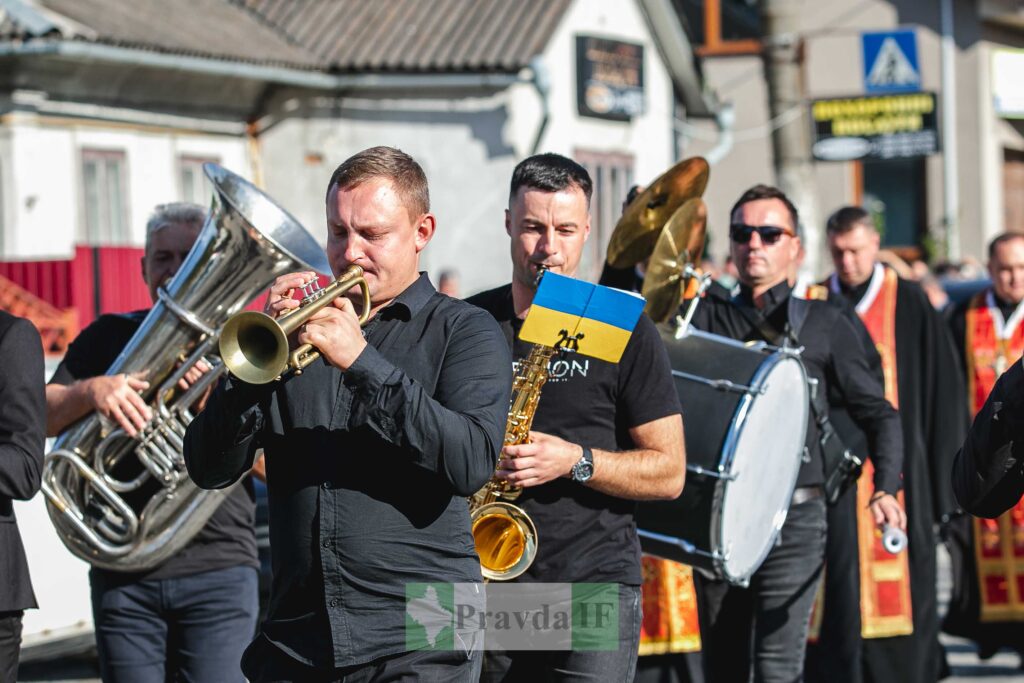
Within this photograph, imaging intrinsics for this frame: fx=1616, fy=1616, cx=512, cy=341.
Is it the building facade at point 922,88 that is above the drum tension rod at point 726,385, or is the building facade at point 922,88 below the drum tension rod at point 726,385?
above

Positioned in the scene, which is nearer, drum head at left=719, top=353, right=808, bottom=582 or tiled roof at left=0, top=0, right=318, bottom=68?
drum head at left=719, top=353, right=808, bottom=582

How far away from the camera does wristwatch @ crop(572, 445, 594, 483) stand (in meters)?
4.14

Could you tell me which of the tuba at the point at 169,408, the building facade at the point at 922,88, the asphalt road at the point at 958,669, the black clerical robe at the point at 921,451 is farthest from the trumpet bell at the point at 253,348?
the building facade at the point at 922,88

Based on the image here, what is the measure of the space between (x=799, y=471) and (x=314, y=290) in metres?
2.74

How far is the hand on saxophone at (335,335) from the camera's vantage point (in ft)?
10.3

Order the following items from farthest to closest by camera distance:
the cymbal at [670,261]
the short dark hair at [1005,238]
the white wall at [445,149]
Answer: the white wall at [445,149] < the short dark hair at [1005,238] < the cymbal at [670,261]

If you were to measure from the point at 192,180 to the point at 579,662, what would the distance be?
12.6 m

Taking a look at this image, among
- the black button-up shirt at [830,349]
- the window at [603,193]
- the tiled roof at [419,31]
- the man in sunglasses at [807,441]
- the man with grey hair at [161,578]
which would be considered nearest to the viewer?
the man with grey hair at [161,578]

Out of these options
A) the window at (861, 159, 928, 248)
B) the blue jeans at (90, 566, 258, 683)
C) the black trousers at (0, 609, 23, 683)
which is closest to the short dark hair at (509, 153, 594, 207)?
the blue jeans at (90, 566, 258, 683)

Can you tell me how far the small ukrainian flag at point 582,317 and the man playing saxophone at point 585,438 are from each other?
146 mm

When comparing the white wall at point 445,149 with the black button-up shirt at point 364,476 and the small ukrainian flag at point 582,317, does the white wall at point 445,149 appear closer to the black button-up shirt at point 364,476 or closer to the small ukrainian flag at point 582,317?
the small ukrainian flag at point 582,317

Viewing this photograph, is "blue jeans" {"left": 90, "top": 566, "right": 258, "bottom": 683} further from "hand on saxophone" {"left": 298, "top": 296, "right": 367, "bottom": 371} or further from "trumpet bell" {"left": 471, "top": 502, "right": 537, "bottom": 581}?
"hand on saxophone" {"left": 298, "top": 296, "right": 367, "bottom": 371}

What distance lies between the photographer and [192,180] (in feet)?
52.9

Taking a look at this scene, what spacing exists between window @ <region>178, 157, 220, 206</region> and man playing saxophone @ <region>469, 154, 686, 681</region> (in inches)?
468
